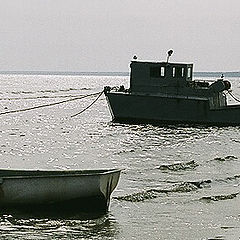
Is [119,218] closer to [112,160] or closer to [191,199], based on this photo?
[191,199]

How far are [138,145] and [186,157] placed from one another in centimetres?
574

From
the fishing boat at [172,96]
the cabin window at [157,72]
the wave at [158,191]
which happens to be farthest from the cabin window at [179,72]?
the wave at [158,191]

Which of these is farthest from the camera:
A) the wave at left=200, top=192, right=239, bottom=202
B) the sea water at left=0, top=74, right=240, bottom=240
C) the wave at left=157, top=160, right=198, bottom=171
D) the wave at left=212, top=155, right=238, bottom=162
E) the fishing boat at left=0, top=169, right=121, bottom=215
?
the wave at left=212, top=155, right=238, bottom=162

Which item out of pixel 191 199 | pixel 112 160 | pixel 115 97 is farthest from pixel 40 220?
pixel 115 97

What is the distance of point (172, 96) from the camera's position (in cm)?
3931

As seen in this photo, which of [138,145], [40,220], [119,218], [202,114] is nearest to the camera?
[40,220]

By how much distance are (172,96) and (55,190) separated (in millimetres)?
26240

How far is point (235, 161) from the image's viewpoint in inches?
1054

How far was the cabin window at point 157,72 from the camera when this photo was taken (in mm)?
39381

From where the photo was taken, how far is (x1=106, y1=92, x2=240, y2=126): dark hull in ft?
129

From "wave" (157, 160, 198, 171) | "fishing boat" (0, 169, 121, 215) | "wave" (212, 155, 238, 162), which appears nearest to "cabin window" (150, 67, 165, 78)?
"wave" (212, 155, 238, 162)

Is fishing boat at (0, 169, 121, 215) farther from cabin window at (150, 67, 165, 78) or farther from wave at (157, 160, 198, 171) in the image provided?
cabin window at (150, 67, 165, 78)

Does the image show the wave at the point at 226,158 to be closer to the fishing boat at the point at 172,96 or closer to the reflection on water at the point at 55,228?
the fishing boat at the point at 172,96

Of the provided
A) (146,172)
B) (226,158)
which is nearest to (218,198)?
(146,172)
